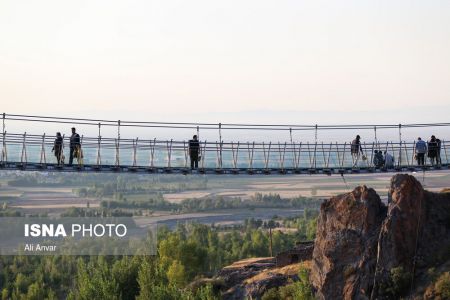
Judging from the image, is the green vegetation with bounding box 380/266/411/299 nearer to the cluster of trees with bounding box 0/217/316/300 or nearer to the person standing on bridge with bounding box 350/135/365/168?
the person standing on bridge with bounding box 350/135/365/168

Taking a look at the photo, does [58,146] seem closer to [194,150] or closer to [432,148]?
[194,150]

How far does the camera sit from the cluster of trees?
5012 centimetres

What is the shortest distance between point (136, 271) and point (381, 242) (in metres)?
27.6

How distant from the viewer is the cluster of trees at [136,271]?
164 ft

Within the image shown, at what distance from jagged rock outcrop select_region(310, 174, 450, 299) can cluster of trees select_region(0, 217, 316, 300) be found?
785 cm

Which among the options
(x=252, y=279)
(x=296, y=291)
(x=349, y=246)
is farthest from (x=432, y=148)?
(x=252, y=279)

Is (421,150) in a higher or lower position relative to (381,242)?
higher

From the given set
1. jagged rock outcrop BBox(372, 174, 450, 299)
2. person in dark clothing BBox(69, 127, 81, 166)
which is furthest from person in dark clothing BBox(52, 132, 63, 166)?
jagged rock outcrop BBox(372, 174, 450, 299)

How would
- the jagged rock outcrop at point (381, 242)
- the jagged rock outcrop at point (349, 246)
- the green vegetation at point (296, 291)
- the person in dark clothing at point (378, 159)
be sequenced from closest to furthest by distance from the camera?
the jagged rock outcrop at point (381, 242) → the jagged rock outcrop at point (349, 246) → the green vegetation at point (296, 291) → the person in dark clothing at point (378, 159)

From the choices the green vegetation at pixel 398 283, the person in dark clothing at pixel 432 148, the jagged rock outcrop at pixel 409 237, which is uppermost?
the person in dark clothing at pixel 432 148

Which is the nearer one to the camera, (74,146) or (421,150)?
(74,146)

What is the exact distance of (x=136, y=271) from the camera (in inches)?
2291

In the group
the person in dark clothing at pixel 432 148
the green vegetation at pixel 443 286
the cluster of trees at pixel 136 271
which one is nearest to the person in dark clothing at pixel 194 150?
the cluster of trees at pixel 136 271

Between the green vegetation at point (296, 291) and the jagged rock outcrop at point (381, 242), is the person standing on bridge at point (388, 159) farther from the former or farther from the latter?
the green vegetation at point (296, 291)
